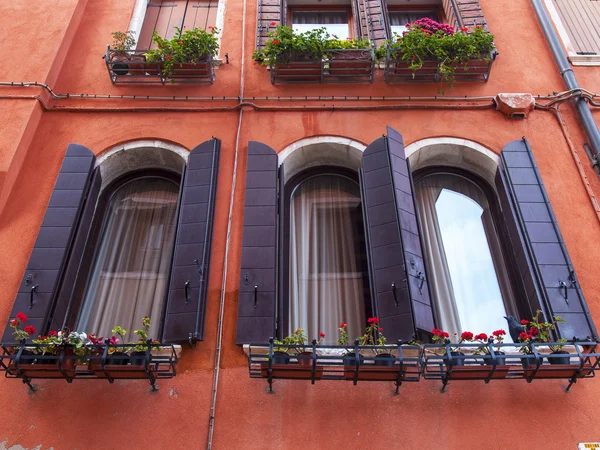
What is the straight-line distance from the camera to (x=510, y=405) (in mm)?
5352

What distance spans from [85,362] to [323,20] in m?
6.54

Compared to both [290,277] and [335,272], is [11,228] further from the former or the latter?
[335,272]

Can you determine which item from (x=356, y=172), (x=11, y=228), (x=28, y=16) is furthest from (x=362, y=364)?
(x=28, y=16)

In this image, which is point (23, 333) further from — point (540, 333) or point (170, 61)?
point (540, 333)

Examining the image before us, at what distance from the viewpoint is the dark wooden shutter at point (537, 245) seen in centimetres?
573

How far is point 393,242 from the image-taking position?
5.98m

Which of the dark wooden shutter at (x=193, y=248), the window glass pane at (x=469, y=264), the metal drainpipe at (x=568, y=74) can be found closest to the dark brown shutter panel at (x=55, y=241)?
the dark wooden shutter at (x=193, y=248)

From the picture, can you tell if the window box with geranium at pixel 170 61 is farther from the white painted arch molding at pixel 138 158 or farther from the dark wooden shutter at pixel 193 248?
the dark wooden shutter at pixel 193 248

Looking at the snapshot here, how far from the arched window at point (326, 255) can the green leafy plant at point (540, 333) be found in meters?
1.58

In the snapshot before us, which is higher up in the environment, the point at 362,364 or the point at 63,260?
the point at 63,260

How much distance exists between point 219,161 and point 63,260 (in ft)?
Result: 6.62

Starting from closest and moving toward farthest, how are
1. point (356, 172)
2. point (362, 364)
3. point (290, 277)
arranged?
1. point (362, 364)
2. point (290, 277)
3. point (356, 172)

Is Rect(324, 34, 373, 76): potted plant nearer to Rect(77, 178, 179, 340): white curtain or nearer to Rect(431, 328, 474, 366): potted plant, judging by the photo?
Rect(77, 178, 179, 340): white curtain

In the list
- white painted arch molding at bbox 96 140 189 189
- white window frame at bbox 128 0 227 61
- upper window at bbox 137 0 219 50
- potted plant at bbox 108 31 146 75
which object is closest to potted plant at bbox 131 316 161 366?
white painted arch molding at bbox 96 140 189 189
